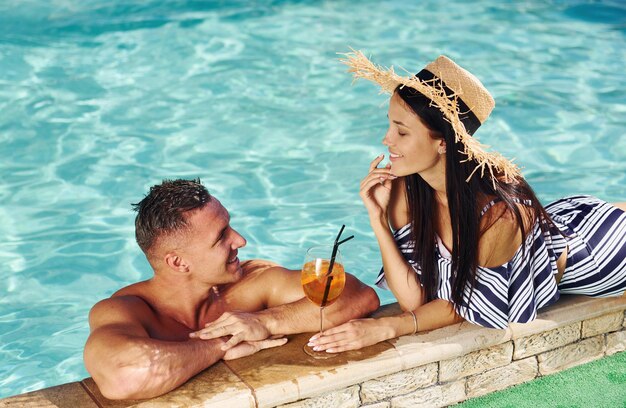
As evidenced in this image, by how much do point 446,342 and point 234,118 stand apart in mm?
5466

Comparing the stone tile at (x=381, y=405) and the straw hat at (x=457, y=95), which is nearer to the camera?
the straw hat at (x=457, y=95)

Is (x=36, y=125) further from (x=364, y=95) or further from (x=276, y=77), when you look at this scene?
(x=364, y=95)

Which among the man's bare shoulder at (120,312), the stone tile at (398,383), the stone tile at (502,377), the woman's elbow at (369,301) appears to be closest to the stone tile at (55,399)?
the man's bare shoulder at (120,312)

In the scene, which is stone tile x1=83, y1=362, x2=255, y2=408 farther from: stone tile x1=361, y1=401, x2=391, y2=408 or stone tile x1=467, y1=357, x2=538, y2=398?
stone tile x1=467, y1=357, x2=538, y2=398

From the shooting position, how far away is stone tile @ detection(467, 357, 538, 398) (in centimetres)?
466

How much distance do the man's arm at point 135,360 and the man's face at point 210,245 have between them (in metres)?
0.37

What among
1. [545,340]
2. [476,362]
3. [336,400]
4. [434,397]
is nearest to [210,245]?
[336,400]

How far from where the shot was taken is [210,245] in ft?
14.1

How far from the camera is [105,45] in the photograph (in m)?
11.1

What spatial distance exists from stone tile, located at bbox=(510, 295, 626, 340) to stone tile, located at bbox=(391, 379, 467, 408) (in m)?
0.39

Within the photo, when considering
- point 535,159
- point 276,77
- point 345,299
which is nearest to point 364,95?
point 276,77

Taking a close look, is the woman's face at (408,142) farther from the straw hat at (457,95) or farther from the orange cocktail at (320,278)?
the orange cocktail at (320,278)

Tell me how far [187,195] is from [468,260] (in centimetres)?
139

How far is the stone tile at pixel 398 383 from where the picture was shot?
432 centimetres
